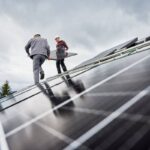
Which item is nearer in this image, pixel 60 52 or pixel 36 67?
pixel 36 67

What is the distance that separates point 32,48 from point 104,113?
7270mm

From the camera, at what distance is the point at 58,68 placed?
12.2m

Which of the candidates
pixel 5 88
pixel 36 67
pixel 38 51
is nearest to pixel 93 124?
pixel 36 67

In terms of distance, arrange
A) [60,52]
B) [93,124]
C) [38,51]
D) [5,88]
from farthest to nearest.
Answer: [5,88] < [60,52] < [38,51] < [93,124]

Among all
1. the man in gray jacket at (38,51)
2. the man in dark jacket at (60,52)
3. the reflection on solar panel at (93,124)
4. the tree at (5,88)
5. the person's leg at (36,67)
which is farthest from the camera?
the tree at (5,88)

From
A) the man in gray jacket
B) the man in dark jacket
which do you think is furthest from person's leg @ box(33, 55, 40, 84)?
the man in dark jacket

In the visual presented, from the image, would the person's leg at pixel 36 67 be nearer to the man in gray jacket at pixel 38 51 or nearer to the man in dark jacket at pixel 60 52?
the man in gray jacket at pixel 38 51

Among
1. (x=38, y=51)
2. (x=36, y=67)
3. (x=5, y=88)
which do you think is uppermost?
(x=38, y=51)

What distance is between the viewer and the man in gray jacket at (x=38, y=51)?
9062mm

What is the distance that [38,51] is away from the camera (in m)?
9.21

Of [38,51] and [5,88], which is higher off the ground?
[38,51]

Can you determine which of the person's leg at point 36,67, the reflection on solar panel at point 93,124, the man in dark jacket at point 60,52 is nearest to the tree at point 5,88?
the man in dark jacket at point 60,52

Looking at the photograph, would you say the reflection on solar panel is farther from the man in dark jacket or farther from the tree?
the tree

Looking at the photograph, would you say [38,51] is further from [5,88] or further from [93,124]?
[5,88]
